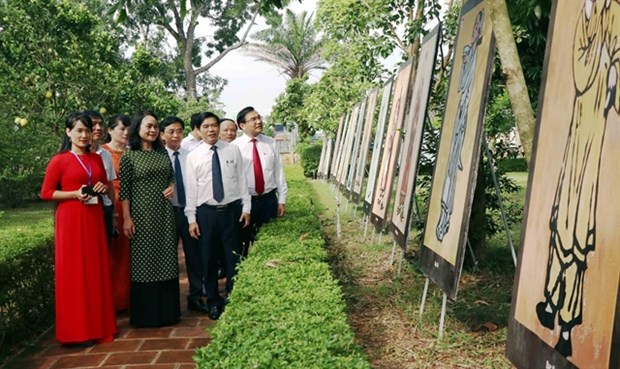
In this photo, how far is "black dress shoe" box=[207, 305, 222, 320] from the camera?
5832mm

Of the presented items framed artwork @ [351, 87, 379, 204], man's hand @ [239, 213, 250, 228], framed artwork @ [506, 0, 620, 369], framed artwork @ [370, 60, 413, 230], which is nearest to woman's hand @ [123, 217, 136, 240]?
man's hand @ [239, 213, 250, 228]

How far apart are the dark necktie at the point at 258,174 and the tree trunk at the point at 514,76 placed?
373cm

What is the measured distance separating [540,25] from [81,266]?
15.9ft

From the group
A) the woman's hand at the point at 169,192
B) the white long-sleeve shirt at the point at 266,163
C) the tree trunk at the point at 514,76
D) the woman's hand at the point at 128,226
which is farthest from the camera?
the white long-sleeve shirt at the point at 266,163

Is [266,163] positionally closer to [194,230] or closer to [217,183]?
[217,183]

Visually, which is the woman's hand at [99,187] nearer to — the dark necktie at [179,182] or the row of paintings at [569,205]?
the dark necktie at [179,182]

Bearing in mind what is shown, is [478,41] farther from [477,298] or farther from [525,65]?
[525,65]

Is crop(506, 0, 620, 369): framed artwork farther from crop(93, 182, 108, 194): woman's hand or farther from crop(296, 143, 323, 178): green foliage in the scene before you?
crop(296, 143, 323, 178): green foliage

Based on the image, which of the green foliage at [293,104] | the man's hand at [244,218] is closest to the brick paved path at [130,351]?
the man's hand at [244,218]

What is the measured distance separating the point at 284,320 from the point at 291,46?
37463 millimetres

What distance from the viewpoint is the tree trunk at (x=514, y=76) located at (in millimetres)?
3221

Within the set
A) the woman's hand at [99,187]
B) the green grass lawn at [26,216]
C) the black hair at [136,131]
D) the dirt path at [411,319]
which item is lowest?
the green grass lawn at [26,216]

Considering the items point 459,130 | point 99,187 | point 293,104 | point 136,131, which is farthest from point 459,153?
point 293,104

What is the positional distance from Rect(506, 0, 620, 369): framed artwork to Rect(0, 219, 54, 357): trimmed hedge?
4.10m
